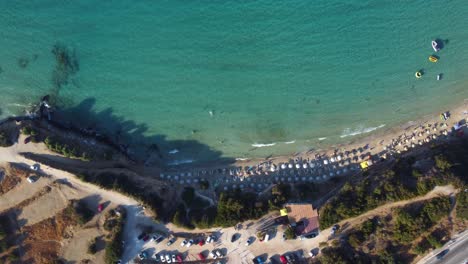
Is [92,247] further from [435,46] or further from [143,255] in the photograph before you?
[435,46]

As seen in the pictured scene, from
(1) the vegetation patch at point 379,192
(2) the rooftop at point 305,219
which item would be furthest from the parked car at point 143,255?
(1) the vegetation patch at point 379,192

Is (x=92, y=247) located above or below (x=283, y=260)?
above

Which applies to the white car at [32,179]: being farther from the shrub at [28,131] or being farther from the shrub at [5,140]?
the shrub at [28,131]

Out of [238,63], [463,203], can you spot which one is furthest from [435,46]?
[238,63]

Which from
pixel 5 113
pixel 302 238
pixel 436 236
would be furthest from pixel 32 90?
pixel 436 236

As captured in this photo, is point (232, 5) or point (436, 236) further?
point (232, 5)

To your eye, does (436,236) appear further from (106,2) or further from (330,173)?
(106,2)
